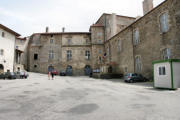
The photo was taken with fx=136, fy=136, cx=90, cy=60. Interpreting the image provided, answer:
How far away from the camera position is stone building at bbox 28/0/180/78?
16531 millimetres

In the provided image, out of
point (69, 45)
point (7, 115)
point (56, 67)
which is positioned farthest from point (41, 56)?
point (7, 115)

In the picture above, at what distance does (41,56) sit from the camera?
37.7 m

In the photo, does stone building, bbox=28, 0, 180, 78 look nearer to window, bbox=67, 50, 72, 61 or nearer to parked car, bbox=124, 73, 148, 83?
window, bbox=67, 50, 72, 61

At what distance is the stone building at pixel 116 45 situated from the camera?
54.2 ft

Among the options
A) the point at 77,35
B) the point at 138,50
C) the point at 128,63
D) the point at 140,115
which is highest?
the point at 77,35

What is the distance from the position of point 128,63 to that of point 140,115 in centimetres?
2082

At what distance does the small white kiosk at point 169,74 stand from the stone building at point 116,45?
467 centimetres

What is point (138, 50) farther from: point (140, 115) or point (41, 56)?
point (41, 56)

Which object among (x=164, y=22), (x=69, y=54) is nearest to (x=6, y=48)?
(x=69, y=54)

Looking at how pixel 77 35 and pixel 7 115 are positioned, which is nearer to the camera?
pixel 7 115

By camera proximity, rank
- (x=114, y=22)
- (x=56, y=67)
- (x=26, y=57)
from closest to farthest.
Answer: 1. (x=114, y=22)
2. (x=56, y=67)
3. (x=26, y=57)

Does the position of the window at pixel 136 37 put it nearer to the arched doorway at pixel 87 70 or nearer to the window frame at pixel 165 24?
the window frame at pixel 165 24

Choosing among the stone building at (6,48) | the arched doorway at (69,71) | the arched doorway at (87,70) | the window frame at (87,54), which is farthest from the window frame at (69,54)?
the stone building at (6,48)

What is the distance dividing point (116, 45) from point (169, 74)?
18621 mm
